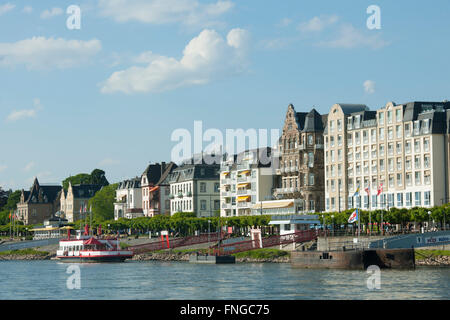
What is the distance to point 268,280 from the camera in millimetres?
75562

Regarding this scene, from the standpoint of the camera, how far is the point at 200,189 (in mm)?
178000

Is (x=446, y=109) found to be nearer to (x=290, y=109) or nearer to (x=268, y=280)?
(x=290, y=109)

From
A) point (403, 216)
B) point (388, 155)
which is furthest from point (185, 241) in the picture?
point (403, 216)

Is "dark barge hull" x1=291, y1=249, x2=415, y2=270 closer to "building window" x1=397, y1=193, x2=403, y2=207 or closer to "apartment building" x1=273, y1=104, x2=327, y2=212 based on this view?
"building window" x1=397, y1=193, x2=403, y2=207

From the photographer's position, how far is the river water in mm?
61719

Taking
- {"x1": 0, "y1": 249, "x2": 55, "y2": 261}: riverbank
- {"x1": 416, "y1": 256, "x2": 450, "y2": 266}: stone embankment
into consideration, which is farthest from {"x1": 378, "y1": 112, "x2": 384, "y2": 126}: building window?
{"x1": 0, "y1": 249, "x2": 55, "y2": 261}: riverbank

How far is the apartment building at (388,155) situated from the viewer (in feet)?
368

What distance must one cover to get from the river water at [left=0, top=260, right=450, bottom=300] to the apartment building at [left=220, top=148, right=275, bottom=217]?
59599 mm

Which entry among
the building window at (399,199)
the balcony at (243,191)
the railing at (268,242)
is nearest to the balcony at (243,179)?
the balcony at (243,191)

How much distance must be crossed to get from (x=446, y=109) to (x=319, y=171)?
85.0ft

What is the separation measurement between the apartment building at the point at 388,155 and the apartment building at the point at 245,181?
66.8 feet
